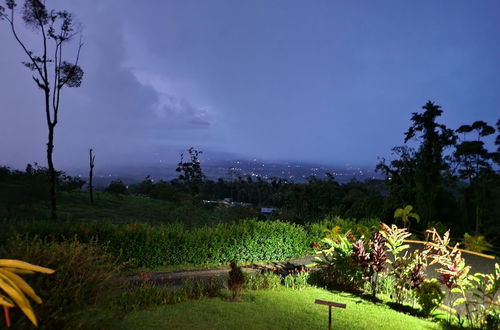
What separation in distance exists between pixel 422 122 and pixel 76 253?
21.3 m

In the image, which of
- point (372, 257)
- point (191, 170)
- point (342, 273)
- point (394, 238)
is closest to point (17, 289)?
point (372, 257)

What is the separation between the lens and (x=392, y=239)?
22.7ft

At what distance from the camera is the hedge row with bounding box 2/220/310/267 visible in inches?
340

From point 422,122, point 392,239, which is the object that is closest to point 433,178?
point 422,122

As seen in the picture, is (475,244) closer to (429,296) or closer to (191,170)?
(429,296)

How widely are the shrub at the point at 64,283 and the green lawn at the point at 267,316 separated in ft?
5.16

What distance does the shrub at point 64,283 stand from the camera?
9.12 ft

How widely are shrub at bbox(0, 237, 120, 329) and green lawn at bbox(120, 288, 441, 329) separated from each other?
1573 millimetres

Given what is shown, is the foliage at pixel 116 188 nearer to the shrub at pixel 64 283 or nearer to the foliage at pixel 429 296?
the foliage at pixel 429 296

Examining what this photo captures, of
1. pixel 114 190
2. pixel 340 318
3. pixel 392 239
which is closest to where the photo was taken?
→ pixel 340 318

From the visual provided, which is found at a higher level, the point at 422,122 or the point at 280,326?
the point at 422,122

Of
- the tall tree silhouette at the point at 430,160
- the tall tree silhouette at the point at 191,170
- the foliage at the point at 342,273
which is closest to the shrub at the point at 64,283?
the foliage at the point at 342,273

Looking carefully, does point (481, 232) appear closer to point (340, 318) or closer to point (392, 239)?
point (392, 239)

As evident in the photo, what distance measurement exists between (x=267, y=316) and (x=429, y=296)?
8.57 ft
